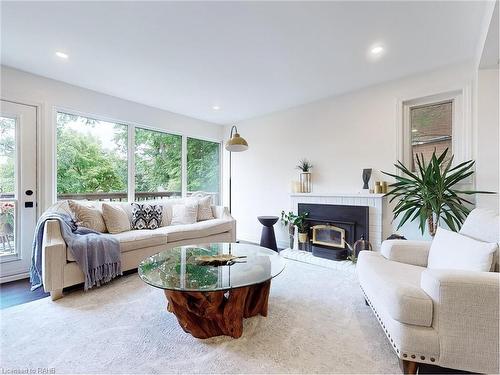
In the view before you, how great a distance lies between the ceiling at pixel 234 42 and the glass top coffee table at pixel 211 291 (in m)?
2.06

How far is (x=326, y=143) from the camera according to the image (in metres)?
3.87

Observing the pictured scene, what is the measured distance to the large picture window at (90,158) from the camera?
10.9 feet

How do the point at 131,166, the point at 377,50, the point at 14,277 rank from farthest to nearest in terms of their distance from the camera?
the point at 131,166 < the point at 14,277 < the point at 377,50

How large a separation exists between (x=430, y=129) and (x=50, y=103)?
16.0 feet

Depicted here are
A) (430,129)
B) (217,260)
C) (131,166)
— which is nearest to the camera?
(217,260)

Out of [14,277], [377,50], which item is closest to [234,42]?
[377,50]

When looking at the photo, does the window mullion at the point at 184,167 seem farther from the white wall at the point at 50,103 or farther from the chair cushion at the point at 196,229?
A: the chair cushion at the point at 196,229

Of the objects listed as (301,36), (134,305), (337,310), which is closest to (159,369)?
(134,305)

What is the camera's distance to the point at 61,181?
10.7ft

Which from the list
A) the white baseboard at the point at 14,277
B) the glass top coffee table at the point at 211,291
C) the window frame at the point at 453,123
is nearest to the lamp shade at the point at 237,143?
the glass top coffee table at the point at 211,291

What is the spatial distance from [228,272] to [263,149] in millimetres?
3156

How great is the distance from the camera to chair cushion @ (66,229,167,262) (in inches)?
110

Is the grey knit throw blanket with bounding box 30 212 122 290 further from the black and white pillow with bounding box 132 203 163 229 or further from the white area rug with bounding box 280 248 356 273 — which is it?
the white area rug with bounding box 280 248 356 273

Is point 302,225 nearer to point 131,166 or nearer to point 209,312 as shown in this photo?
point 209,312
